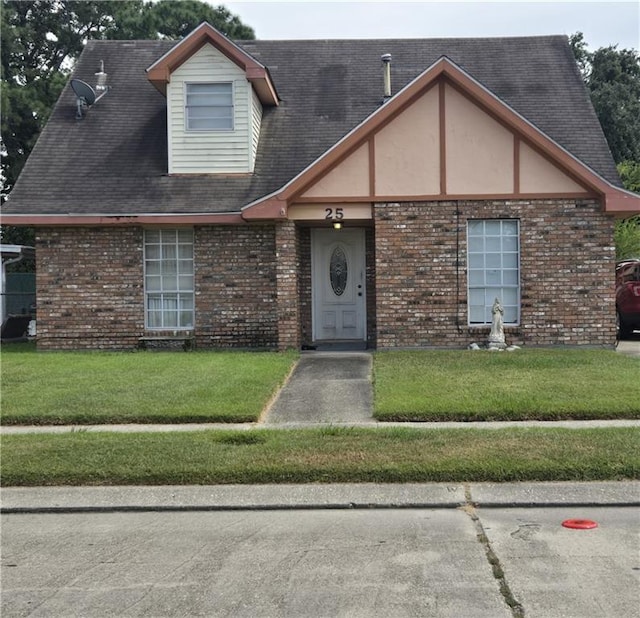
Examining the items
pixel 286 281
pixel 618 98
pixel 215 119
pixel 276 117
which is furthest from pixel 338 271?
pixel 618 98

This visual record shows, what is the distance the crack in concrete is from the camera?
155 inches

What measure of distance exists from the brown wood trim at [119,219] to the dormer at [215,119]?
1.54m

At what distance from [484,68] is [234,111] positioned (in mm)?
6222

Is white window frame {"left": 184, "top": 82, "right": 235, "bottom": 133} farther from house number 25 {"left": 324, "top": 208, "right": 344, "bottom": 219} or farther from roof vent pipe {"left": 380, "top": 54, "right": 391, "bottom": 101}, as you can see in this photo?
roof vent pipe {"left": 380, "top": 54, "right": 391, "bottom": 101}

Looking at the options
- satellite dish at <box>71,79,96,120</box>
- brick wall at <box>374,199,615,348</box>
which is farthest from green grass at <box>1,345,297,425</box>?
satellite dish at <box>71,79,96,120</box>

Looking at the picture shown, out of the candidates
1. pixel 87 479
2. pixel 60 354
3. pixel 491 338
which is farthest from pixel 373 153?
pixel 87 479

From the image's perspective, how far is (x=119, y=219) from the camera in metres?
13.9

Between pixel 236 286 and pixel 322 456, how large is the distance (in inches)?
316

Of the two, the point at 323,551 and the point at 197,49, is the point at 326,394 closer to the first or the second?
the point at 323,551

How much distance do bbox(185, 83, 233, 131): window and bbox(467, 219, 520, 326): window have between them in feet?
18.0

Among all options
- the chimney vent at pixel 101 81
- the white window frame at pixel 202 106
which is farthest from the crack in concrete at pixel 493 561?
the chimney vent at pixel 101 81

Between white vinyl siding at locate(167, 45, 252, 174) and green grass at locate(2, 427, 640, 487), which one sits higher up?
white vinyl siding at locate(167, 45, 252, 174)

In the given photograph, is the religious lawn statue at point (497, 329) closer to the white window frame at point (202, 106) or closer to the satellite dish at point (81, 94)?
the white window frame at point (202, 106)

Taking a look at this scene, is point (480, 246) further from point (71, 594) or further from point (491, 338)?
point (71, 594)
